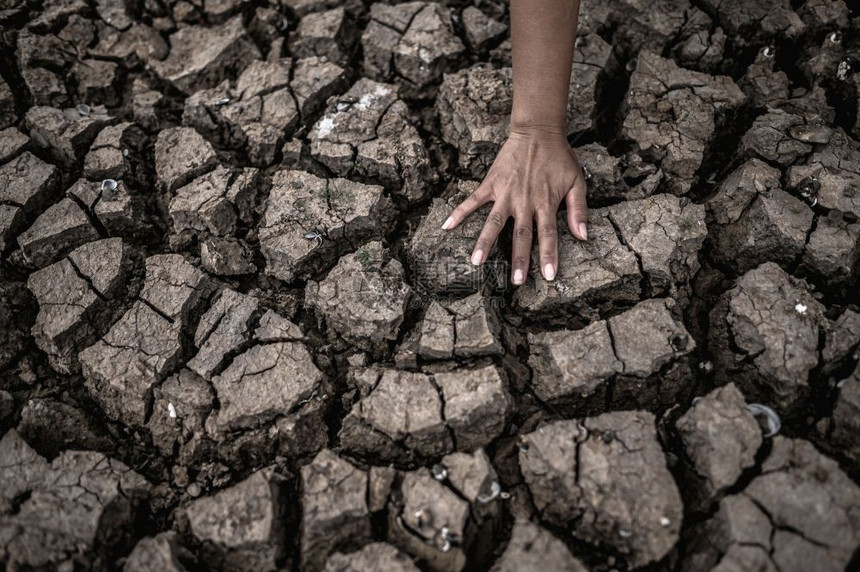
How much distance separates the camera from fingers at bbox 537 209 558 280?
6.61 ft

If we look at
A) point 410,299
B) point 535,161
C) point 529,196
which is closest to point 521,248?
point 529,196

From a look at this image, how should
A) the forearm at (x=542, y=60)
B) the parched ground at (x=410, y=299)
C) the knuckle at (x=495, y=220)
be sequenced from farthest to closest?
the knuckle at (x=495, y=220) → the forearm at (x=542, y=60) → the parched ground at (x=410, y=299)

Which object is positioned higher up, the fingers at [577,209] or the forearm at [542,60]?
the forearm at [542,60]

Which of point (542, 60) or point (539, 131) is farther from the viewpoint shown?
point (539, 131)

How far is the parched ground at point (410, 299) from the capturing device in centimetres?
167

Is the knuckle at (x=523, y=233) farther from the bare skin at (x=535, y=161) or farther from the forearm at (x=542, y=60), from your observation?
the forearm at (x=542, y=60)

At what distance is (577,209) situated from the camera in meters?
2.11

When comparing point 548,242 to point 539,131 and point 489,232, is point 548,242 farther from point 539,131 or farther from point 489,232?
point 539,131

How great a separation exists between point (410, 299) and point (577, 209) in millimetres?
755

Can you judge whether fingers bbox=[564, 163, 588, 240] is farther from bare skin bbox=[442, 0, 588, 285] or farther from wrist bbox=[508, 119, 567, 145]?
wrist bbox=[508, 119, 567, 145]

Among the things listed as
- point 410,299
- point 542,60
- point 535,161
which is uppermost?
point 542,60

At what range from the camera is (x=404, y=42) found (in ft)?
8.79

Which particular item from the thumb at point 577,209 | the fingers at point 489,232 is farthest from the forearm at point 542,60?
the fingers at point 489,232

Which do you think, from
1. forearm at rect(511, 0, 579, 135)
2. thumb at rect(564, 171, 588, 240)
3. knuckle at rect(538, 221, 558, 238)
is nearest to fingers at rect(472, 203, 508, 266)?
knuckle at rect(538, 221, 558, 238)
